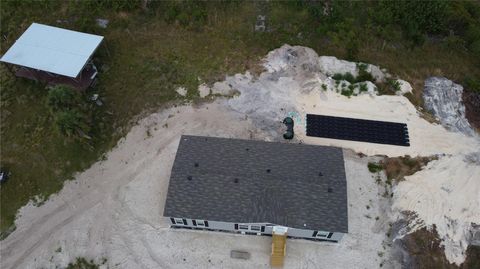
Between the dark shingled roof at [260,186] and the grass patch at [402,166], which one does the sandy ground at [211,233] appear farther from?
the dark shingled roof at [260,186]

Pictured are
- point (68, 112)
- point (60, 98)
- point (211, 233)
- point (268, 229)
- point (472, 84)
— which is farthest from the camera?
point (472, 84)

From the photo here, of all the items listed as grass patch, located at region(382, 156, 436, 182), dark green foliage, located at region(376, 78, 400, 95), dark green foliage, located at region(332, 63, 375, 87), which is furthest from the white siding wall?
dark green foliage, located at region(332, 63, 375, 87)

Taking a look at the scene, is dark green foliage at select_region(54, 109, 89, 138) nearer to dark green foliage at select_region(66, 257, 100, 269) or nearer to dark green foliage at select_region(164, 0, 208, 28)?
dark green foliage at select_region(66, 257, 100, 269)

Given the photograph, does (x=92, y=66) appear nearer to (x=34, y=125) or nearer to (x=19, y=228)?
(x=34, y=125)

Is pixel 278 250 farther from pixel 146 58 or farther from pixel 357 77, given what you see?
pixel 146 58

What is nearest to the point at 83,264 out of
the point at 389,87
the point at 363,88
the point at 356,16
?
the point at 363,88

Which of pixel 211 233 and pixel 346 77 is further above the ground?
pixel 346 77
